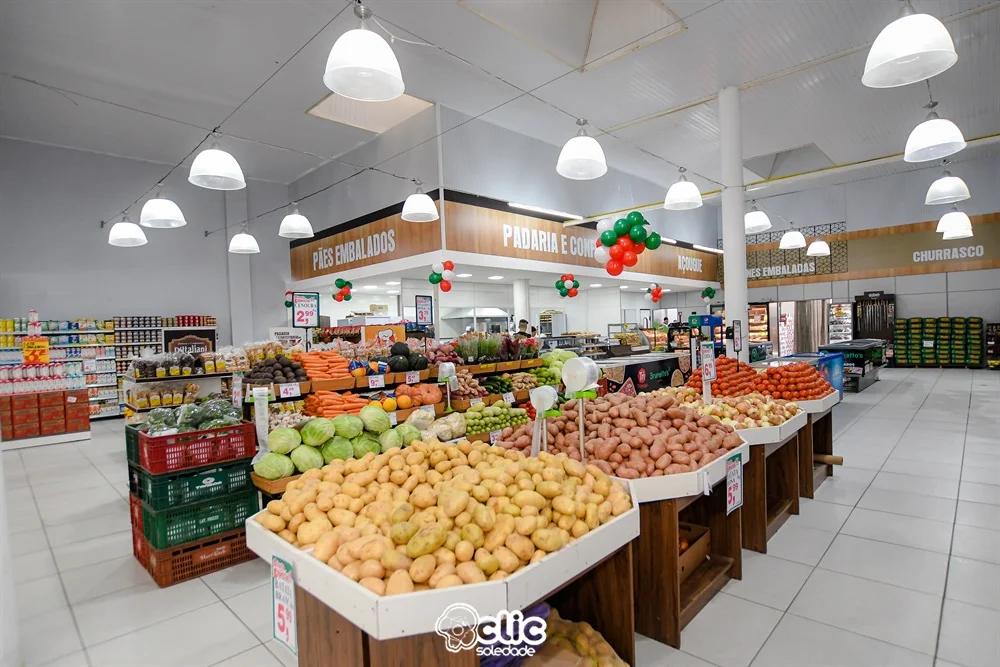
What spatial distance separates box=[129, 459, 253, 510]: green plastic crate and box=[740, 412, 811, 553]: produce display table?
11.7ft

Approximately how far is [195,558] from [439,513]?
2.57m

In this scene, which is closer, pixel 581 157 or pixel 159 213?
pixel 581 157

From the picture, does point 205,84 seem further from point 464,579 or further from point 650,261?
point 650,261

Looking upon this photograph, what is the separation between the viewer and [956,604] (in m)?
2.79

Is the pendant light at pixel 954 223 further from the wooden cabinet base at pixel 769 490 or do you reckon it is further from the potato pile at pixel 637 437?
the potato pile at pixel 637 437

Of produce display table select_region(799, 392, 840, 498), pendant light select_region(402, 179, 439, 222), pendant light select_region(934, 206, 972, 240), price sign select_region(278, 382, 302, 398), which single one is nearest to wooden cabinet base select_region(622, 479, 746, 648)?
produce display table select_region(799, 392, 840, 498)

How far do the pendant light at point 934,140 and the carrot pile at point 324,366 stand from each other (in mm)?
5751

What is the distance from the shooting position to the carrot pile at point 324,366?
460cm

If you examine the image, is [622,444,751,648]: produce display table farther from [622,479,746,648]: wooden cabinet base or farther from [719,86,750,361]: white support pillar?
[719,86,750,361]: white support pillar

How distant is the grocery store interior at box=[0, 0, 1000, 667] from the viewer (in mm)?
2264

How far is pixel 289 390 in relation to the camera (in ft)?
14.0

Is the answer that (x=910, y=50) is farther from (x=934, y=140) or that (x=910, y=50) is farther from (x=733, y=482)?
(x=733, y=482)

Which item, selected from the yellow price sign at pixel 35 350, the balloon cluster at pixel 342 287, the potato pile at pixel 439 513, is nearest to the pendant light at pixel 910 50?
the potato pile at pixel 439 513

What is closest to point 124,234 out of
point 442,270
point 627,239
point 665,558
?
point 442,270
